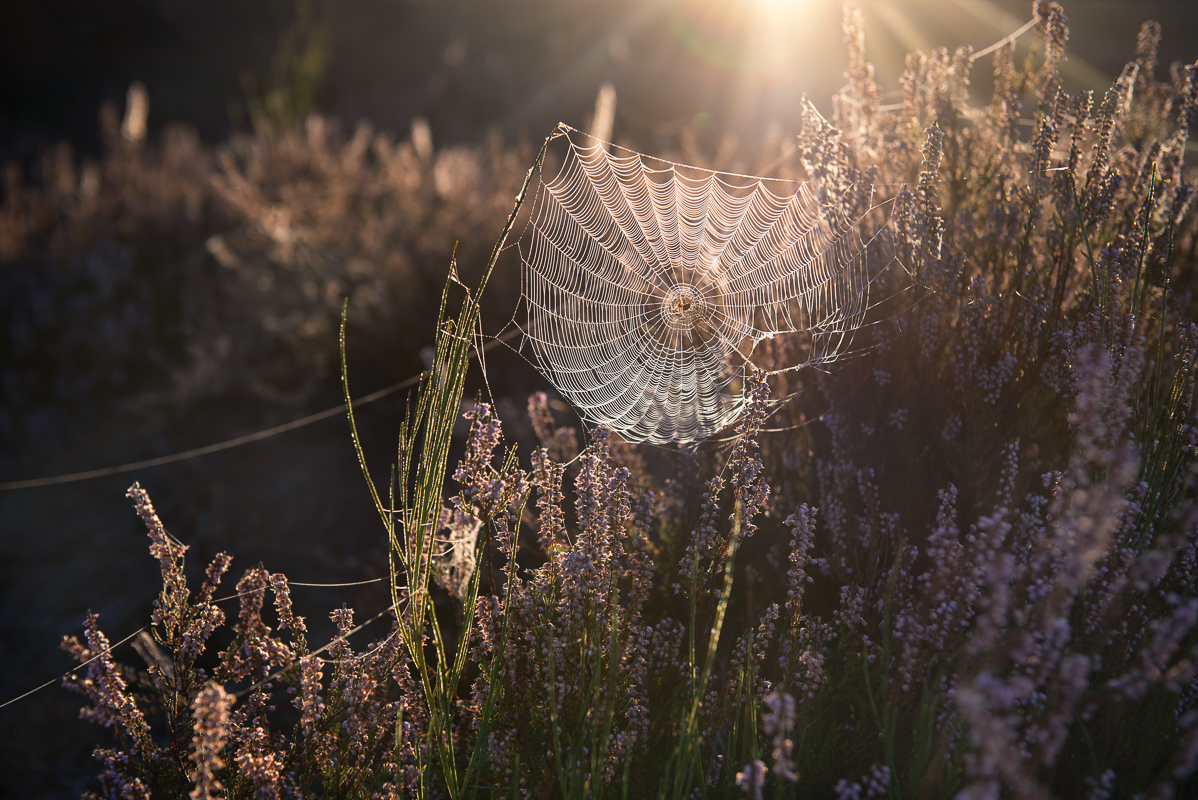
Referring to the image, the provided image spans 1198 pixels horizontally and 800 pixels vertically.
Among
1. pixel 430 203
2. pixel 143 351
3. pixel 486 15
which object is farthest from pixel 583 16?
pixel 143 351

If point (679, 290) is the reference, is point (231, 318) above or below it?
below

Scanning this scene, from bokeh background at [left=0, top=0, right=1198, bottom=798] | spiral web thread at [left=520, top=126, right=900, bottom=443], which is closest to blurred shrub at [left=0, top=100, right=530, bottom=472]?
bokeh background at [left=0, top=0, right=1198, bottom=798]

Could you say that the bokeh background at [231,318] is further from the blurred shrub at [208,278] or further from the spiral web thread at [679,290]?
the spiral web thread at [679,290]

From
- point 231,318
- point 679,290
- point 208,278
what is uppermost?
point 679,290

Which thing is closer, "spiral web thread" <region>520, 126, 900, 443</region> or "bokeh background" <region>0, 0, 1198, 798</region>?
"spiral web thread" <region>520, 126, 900, 443</region>

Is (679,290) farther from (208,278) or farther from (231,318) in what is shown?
(208,278)

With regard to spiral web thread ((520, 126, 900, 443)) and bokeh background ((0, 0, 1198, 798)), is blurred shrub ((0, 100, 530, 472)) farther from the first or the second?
spiral web thread ((520, 126, 900, 443))

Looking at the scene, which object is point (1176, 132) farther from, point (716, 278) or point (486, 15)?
point (486, 15)

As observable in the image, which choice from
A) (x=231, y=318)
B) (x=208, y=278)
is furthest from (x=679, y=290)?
(x=208, y=278)

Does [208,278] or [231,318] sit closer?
[231,318]

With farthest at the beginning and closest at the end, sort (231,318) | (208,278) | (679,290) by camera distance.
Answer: (208,278) → (231,318) → (679,290)
